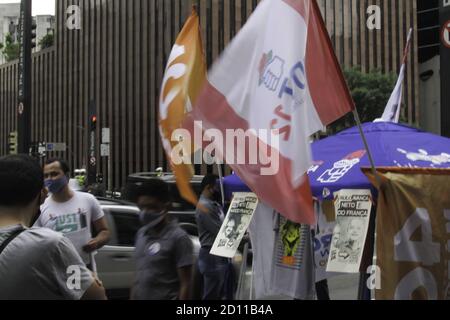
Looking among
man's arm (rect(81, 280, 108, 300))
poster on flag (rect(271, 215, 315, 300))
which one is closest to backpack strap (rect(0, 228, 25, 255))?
man's arm (rect(81, 280, 108, 300))

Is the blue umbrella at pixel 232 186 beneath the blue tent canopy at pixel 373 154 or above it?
beneath

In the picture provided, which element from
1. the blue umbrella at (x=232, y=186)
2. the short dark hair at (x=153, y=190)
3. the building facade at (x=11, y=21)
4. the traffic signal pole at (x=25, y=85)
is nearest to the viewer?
the short dark hair at (x=153, y=190)

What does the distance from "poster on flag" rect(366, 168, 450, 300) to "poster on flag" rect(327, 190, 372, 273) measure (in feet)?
0.79

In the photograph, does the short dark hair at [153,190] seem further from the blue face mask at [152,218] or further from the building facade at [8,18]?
the building facade at [8,18]

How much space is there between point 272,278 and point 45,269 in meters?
4.04

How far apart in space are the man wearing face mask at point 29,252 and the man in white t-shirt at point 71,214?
2966 millimetres

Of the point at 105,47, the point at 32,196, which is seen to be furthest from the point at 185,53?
the point at 105,47

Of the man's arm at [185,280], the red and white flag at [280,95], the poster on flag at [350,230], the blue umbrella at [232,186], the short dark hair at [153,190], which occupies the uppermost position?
the red and white flag at [280,95]

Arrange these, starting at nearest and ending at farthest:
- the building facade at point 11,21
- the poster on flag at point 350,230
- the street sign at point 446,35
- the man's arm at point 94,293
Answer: the man's arm at point 94,293, the poster on flag at point 350,230, the street sign at point 446,35, the building facade at point 11,21

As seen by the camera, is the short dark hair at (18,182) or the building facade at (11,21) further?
the building facade at (11,21)

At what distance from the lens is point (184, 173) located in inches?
189

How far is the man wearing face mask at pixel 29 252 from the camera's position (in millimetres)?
2473

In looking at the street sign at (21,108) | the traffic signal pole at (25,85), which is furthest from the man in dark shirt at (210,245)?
the street sign at (21,108)

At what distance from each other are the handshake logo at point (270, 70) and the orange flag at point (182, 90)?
2.06 ft
